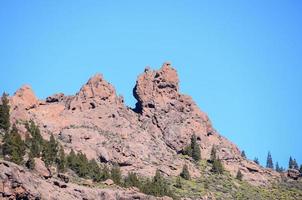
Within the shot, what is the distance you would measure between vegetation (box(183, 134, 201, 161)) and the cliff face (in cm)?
178

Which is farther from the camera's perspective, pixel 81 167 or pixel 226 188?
pixel 226 188

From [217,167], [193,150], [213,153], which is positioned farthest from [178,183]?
[213,153]

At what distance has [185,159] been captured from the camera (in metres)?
151

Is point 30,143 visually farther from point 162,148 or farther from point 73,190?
point 162,148

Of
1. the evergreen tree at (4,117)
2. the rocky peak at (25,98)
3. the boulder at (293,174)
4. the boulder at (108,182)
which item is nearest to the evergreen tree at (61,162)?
the boulder at (108,182)

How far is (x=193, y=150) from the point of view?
154500 millimetres

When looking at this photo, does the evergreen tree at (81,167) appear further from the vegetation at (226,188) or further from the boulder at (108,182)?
the vegetation at (226,188)

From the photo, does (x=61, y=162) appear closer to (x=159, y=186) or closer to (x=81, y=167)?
(x=81, y=167)

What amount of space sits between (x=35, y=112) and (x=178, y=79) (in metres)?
41.3

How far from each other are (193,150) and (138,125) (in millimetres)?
14714

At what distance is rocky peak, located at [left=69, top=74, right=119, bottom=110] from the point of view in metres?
153

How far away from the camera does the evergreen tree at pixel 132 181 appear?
121 metres

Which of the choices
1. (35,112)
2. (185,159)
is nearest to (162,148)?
(185,159)

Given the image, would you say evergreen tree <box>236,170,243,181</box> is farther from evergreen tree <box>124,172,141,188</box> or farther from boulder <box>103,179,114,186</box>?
boulder <box>103,179,114,186</box>
